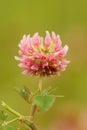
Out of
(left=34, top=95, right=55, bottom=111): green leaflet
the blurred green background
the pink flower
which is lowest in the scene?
(left=34, top=95, right=55, bottom=111): green leaflet

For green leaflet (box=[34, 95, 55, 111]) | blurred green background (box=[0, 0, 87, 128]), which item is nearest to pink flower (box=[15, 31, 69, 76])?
green leaflet (box=[34, 95, 55, 111])

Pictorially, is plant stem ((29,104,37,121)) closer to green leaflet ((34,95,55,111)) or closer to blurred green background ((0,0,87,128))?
green leaflet ((34,95,55,111))

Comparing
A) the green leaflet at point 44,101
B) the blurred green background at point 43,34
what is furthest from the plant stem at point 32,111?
the blurred green background at point 43,34

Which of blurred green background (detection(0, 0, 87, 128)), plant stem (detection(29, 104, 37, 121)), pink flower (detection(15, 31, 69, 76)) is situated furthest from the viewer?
blurred green background (detection(0, 0, 87, 128))

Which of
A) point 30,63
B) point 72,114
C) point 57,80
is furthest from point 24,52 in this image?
point 57,80

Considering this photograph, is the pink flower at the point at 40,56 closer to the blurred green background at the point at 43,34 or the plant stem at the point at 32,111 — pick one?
the plant stem at the point at 32,111

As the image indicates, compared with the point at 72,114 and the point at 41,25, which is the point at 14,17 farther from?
the point at 72,114

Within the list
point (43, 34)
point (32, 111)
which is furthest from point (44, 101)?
point (43, 34)
